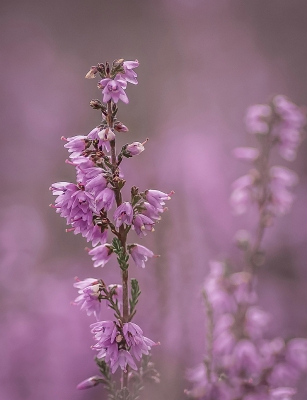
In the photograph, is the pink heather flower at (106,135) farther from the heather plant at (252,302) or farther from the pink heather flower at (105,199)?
the heather plant at (252,302)

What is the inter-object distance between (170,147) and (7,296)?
3.79 ft

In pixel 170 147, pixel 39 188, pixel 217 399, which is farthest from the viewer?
pixel 170 147

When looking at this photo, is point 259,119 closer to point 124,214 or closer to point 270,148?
Answer: point 270,148

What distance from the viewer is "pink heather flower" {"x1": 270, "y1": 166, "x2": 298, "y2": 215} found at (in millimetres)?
1074

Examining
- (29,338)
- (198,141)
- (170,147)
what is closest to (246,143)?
(198,141)

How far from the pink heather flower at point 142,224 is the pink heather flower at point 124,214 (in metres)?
0.01

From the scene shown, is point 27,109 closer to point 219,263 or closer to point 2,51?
point 2,51

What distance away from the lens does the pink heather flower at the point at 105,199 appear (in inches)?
22.3

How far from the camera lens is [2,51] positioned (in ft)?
8.71

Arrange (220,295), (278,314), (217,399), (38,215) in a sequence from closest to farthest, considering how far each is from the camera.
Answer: (217,399), (220,295), (278,314), (38,215)

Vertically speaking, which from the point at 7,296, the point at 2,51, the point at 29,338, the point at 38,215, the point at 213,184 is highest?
the point at 2,51

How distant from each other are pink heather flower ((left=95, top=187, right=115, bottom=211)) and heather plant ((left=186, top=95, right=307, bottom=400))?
426 mm

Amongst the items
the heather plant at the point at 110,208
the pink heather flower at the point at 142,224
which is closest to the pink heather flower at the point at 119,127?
the heather plant at the point at 110,208

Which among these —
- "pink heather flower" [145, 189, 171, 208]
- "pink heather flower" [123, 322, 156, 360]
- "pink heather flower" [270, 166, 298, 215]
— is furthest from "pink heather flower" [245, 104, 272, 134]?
"pink heather flower" [123, 322, 156, 360]
